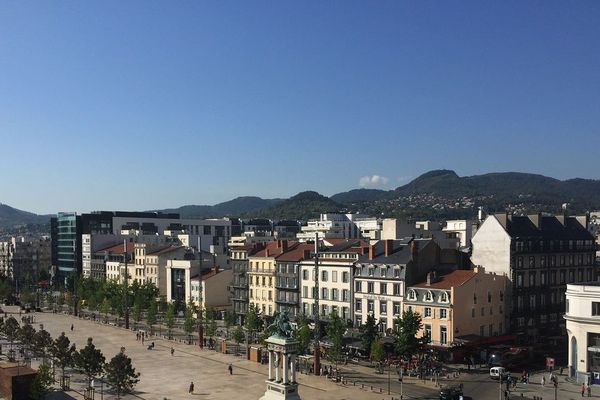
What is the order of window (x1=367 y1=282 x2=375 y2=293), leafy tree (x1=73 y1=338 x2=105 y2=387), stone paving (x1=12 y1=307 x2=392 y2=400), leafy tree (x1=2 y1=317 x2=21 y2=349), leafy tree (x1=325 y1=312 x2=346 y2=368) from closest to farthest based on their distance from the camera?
leafy tree (x1=73 y1=338 x2=105 y2=387), stone paving (x1=12 y1=307 x2=392 y2=400), leafy tree (x1=325 y1=312 x2=346 y2=368), leafy tree (x1=2 y1=317 x2=21 y2=349), window (x1=367 y1=282 x2=375 y2=293)

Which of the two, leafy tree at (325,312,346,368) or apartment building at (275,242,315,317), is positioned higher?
apartment building at (275,242,315,317)

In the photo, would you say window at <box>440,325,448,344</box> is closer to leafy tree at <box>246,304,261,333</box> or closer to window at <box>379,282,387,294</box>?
window at <box>379,282,387,294</box>

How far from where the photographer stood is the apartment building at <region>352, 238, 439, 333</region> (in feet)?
298

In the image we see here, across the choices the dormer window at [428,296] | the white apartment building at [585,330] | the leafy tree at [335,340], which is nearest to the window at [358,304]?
the leafy tree at [335,340]

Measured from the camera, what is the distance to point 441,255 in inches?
3878

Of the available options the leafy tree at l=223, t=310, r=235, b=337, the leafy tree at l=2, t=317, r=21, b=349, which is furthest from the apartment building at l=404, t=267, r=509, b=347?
the leafy tree at l=2, t=317, r=21, b=349

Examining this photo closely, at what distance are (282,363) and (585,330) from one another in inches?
1465

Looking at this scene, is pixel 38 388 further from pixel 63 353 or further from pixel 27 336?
pixel 27 336

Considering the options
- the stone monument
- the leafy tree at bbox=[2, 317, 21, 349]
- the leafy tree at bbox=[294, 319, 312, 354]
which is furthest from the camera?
the leafy tree at bbox=[2, 317, 21, 349]

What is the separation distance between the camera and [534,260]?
323ft

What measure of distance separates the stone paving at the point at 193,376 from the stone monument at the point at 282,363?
1678 centimetres

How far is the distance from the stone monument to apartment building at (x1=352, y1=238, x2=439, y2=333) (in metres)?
42.8

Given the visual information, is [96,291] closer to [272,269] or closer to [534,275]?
[272,269]

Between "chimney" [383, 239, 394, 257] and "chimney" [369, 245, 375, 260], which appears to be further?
"chimney" [369, 245, 375, 260]
